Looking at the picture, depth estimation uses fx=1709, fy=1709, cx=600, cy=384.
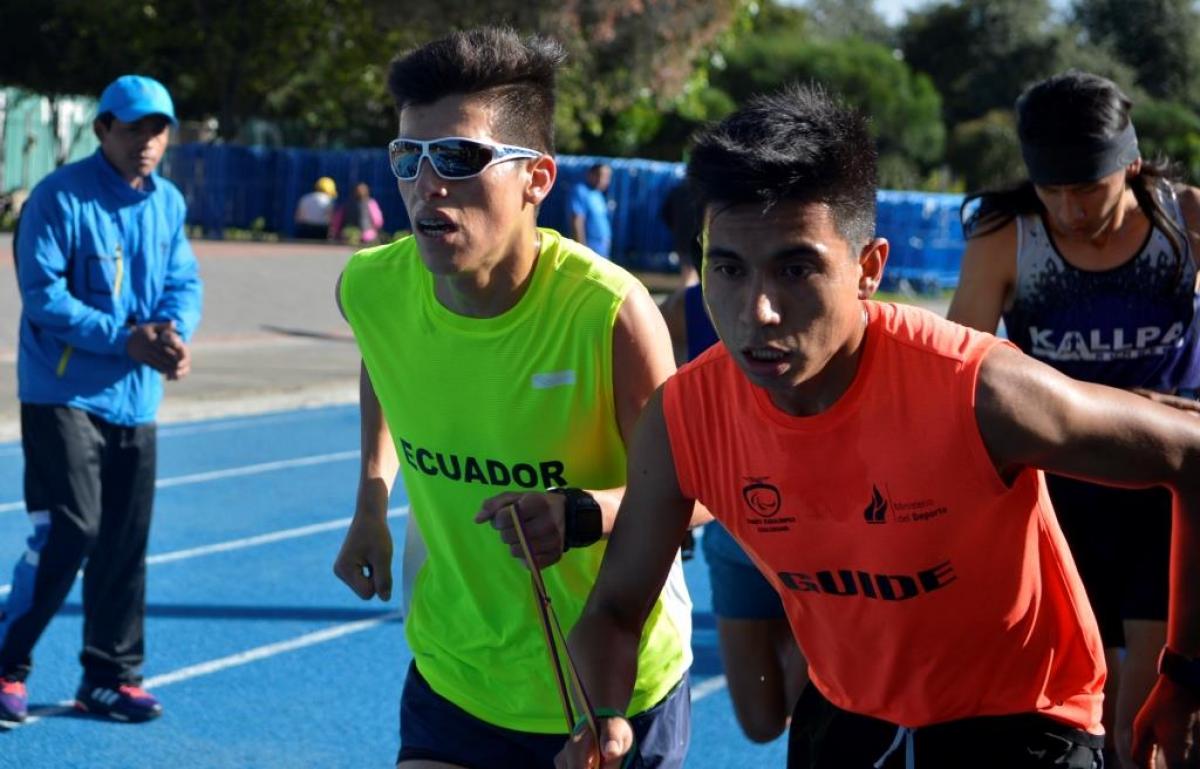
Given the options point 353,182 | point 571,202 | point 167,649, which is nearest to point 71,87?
point 353,182

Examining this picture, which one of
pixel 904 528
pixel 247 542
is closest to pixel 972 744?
pixel 904 528

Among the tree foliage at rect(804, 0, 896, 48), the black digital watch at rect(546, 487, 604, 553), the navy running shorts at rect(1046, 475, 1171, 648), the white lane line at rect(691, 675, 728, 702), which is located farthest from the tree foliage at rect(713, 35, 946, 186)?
the tree foliage at rect(804, 0, 896, 48)

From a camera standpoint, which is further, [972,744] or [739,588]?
[739,588]

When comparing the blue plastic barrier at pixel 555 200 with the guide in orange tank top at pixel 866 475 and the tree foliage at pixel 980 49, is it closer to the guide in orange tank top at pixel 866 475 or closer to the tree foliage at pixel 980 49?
the guide in orange tank top at pixel 866 475

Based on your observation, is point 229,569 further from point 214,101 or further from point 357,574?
point 214,101

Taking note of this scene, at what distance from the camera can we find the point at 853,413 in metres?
2.57

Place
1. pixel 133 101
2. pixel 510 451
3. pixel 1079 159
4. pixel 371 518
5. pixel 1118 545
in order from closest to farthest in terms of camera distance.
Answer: pixel 510 451
pixel 371 518
pixel 1079 159
pixel 1118 545
pixel 133 101

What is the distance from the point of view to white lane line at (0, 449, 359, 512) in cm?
1066

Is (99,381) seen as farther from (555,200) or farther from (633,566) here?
(555,200)

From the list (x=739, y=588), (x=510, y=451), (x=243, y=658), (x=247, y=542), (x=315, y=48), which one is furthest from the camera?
(x=315, y=48)

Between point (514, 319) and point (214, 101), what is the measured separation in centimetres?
4031

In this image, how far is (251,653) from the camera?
7.00m

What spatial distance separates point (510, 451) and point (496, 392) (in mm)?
119

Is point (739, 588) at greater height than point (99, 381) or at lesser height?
lesser
